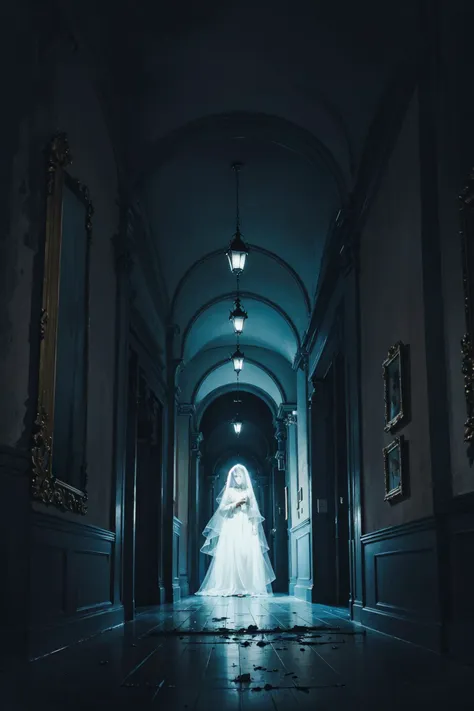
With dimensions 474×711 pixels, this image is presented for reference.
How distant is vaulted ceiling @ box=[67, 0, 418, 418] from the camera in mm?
6543

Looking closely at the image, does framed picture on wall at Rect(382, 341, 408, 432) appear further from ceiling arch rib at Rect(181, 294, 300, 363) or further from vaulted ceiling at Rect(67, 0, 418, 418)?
ceiling arch rib at Rect(181, 294, 300, 363)

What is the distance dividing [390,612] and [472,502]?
6.91 feet

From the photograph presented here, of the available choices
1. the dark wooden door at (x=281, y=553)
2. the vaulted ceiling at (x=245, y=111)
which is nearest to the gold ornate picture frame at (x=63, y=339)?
the vaulted ceiling at (x=245, y=111)

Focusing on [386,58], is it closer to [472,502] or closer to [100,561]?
[472,502]

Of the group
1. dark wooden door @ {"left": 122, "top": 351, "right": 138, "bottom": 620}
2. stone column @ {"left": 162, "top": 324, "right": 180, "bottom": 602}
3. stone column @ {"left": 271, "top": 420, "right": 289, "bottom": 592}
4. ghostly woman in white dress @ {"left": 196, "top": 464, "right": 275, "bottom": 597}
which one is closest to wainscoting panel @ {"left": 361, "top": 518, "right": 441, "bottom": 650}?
dark wooden door @ {"left": 122, "top": 351, "right": 138, "bottom": 620}

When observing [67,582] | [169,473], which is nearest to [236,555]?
[169,473]

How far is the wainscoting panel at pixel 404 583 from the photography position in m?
4.83

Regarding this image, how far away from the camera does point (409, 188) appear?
5.57m

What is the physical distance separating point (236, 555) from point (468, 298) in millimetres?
15451

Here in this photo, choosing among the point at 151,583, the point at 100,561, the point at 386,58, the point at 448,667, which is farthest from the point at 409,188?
the point at 151,583

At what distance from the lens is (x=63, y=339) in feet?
17.0

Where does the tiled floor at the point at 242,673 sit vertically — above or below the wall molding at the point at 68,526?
below

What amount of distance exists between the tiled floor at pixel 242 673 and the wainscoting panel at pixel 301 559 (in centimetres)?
666

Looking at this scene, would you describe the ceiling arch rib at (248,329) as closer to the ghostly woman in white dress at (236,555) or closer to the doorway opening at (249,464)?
the ghostly woman in white dress at (236,555)
